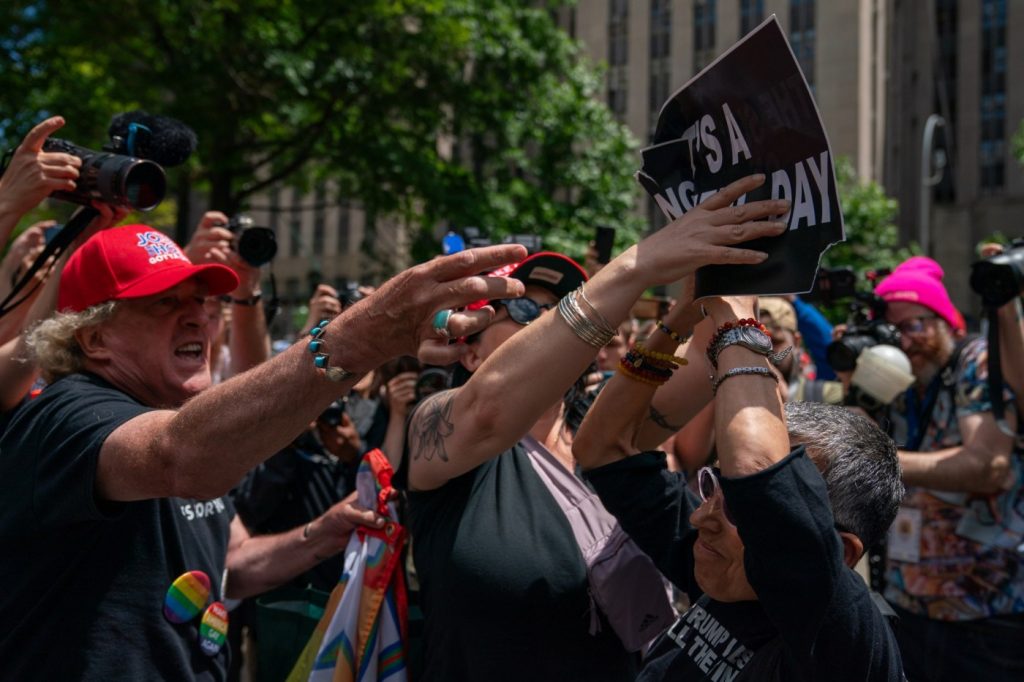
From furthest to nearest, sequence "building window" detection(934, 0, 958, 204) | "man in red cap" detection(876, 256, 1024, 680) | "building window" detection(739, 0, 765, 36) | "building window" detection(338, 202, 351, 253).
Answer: "building window" detection(934, 0, 958, 204), "building window" detection(338, 202, 351, 253), "building window" detection(739, 0, 765, 36), "man in red cap" detection(876, 256, 1024, 680)

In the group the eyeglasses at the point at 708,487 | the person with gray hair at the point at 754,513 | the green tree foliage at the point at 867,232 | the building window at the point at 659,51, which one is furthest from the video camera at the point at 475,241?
the building window at the point at 659,51

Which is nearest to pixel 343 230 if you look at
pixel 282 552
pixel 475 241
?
pixel 475 241

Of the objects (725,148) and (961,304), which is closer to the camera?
(725,148)

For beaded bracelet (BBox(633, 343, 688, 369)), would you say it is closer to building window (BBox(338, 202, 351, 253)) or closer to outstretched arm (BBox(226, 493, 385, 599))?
outstretched arm (BBox(226, 493, 385, 599))

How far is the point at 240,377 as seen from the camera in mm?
1869

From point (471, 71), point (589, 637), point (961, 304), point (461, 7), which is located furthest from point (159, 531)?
point (961, 304)

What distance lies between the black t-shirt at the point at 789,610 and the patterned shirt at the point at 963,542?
6.54 ft

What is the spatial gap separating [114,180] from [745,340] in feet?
6.25

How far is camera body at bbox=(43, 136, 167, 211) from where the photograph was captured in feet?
9.58

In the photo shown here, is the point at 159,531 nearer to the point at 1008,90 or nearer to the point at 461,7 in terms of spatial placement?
the point at 461,7

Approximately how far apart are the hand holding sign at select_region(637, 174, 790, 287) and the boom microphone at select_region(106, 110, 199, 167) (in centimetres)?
203

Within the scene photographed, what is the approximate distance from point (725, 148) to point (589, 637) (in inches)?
55.0

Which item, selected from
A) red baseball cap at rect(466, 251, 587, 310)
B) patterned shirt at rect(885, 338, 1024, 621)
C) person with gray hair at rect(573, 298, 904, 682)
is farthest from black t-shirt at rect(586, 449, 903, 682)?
patterned shirt at rect(885, 338, 1024, 621)

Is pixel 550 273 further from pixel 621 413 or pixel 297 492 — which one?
pixel 297 492
